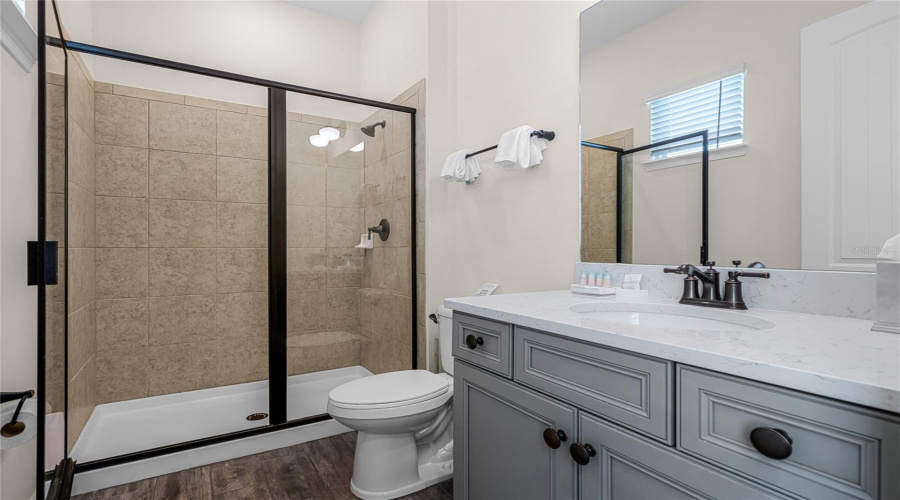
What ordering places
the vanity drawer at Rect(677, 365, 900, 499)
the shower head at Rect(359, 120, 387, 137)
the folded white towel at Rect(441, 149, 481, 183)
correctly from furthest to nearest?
the shower head at Rect(359, 120, 387, 137), the folded white towel at Rect(441, 149, 481, 183), the vanity drawer at Rect(677, 365, 900, 499)

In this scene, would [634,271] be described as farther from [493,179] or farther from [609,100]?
[493,179]

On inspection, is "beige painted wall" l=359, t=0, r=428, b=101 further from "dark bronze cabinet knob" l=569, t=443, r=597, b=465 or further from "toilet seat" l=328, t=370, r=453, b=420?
"dark bronze cabinet knob" l=569, t=443, r=597, b=465

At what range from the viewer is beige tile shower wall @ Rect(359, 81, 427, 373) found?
2.49 meters

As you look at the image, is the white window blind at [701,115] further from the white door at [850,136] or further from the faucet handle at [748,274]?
the faucet handle at [748,274]

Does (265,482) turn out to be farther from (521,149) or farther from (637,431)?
(521,149)

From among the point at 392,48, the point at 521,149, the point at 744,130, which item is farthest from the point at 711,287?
the point at 392,48

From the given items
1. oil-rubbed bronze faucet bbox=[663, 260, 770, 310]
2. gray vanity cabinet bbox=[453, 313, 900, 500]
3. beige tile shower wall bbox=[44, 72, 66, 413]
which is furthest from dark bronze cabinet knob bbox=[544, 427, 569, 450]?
beige tile shower wall bbox=[44, 72, 66, 413]

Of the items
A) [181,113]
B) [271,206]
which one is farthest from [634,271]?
[181,113]

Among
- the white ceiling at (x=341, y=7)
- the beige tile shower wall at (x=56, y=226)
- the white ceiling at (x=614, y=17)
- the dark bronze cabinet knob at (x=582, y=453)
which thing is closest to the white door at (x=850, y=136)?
the white ceiling at (x=614, y=17)

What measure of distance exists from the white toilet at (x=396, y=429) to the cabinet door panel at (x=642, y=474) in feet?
2.95

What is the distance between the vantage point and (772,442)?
602mm

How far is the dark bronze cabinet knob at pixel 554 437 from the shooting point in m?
0.94

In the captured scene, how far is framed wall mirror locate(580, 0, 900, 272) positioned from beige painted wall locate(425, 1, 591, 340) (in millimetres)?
123

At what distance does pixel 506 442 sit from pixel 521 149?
115 centimetres
